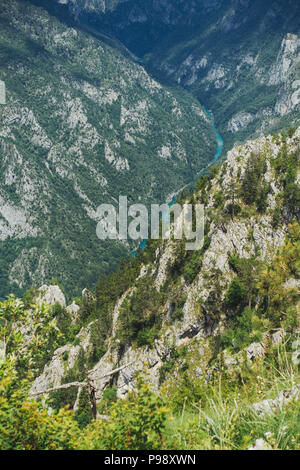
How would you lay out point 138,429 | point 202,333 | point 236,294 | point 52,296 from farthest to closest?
point 52,296, point 202,333, point 236,294, point 138,429

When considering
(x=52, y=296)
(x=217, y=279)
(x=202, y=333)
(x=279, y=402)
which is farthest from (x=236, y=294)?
(x=52, y=296)

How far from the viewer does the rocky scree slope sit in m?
42.3

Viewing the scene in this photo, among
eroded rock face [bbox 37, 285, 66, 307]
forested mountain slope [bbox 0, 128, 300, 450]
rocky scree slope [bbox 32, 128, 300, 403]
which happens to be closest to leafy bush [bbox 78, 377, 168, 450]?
forested mountain slope [bbox 0, 128, 300, 450]

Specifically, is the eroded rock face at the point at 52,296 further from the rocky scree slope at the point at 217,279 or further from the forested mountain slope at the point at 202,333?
the rocky scree slope at the point at 217,279

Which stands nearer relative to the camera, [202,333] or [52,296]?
[202,333]

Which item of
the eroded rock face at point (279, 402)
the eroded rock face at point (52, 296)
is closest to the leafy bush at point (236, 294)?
the eroded rock face at point (279, 402)

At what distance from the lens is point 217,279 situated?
47812mm

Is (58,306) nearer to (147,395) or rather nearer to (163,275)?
(163,275)

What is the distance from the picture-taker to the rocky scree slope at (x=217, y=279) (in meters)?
42.3

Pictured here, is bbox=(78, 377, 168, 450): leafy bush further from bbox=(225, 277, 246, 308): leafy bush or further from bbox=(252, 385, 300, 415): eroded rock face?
bbox=(225, 277, 246, 308): leafy bush

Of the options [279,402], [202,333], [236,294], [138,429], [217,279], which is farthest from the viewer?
[217,279]

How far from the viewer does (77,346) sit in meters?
80.6

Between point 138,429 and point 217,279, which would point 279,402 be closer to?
point 138,429

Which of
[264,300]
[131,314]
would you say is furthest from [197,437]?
[131,314]
